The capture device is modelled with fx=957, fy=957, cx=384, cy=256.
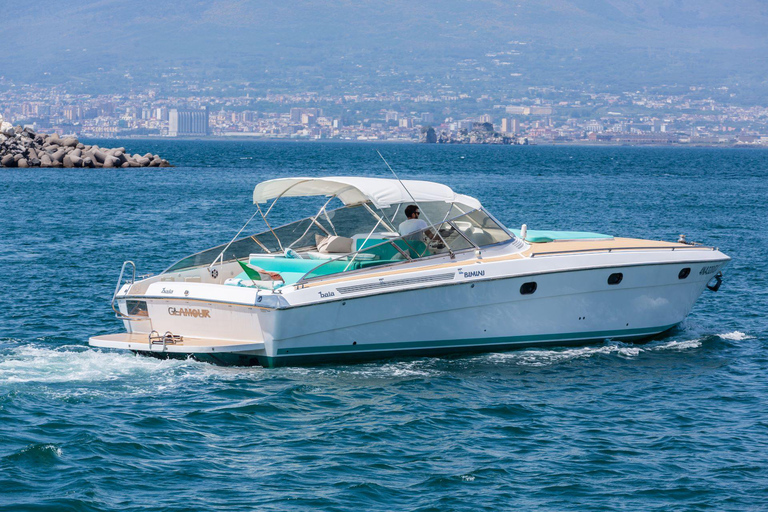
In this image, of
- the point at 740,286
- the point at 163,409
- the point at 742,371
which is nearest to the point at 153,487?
the point at 163,409

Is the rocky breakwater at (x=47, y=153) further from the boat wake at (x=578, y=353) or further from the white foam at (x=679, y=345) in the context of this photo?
the white foam at (x=679, y=345)

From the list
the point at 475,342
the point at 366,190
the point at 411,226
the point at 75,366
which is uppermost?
the point at 366,190

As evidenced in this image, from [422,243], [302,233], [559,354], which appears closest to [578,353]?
[559,354]

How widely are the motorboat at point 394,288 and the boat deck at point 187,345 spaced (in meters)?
0.02

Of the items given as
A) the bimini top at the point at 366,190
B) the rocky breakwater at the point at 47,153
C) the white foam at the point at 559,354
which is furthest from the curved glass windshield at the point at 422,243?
the rocky breakwater at the point at 47,153

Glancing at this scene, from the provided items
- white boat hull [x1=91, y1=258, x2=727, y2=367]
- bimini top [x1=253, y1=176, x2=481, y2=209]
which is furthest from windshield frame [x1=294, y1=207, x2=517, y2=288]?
bimini top [x1=253, y1=176, x2=481, y2=209]

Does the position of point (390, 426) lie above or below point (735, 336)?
below

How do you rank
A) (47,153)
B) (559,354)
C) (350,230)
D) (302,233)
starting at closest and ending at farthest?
(559,354) → (350,230) → (302,233) → (47,153)

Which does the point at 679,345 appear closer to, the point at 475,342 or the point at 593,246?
the point at 593,246

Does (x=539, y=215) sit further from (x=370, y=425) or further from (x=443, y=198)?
(x=370, y=425)

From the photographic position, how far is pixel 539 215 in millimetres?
36594

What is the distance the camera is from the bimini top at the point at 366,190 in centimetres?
1340

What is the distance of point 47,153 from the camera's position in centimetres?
6731

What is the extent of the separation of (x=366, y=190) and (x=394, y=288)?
1.53m
